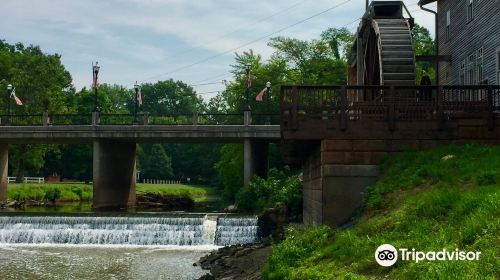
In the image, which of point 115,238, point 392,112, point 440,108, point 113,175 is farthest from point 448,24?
point 113,175

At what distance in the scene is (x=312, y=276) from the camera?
31.7ft

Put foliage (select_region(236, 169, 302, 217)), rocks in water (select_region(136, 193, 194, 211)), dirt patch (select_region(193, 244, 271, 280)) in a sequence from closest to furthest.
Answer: dirt patch (select_region(193, 244, 271, 280)), foliage (select_region(236, 169, 302, 217)), rocks in water (select_region(136, 193, 194, 211))

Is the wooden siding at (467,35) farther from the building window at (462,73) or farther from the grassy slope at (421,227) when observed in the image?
the grassy slope at (421,227)

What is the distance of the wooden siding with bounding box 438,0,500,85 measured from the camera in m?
22.2

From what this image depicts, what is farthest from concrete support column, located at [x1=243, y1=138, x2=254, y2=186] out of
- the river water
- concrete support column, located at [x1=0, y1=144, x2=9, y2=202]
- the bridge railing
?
the bridge railing

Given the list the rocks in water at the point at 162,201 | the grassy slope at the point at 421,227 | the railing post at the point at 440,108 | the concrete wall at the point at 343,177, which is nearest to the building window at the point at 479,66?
the railing post at the point at 440,108

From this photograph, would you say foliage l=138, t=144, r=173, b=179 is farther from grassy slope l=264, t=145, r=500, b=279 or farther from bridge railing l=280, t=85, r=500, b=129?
grassy slope l=264, t=145, r=500, b=279

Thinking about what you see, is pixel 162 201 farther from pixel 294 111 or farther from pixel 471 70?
pixel 294 111

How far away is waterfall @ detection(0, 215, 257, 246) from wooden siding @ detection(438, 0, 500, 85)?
12406mm

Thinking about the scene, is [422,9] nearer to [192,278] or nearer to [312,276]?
[192,278]

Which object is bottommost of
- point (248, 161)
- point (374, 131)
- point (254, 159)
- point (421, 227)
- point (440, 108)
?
point (421, 227)

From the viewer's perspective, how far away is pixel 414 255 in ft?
28.0

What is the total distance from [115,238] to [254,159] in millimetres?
17468

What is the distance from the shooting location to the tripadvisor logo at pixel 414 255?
25.6 feet
